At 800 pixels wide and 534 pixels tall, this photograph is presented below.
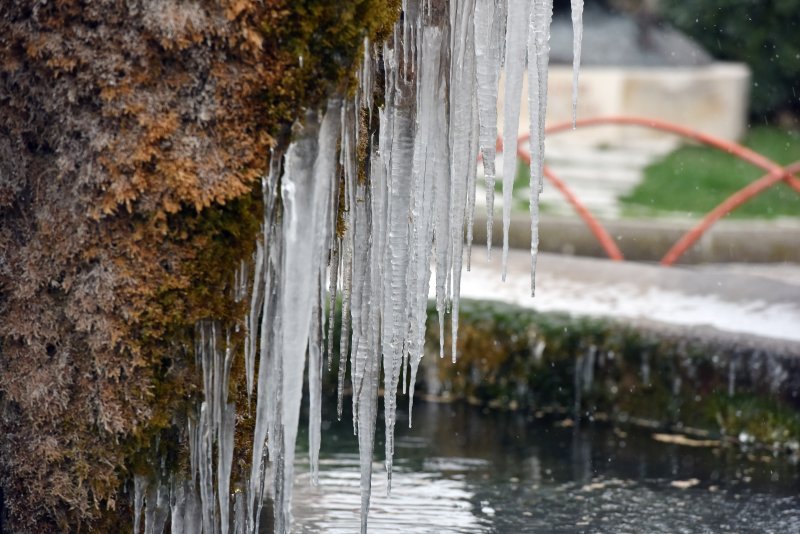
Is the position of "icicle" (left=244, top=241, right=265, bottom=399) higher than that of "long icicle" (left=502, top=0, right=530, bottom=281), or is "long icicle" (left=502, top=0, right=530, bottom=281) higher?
"long icicle" (left=502, top=0, right=530, bottom=281)

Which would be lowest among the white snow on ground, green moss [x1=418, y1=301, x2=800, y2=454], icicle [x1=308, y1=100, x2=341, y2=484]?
green moss [x1=418, y1=301, x2=800, y2=454]

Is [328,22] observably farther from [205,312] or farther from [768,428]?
[768,428]

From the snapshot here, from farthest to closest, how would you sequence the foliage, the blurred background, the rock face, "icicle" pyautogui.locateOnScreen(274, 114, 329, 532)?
the foliage → the blurred background → "icicle" pyautogui.locateOnScreen(274, 114, 329, 532) → the rock face

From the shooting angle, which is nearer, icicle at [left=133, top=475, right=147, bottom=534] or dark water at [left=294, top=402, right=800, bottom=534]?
icicle at [left=133, top=475, right=147, bottom=534]

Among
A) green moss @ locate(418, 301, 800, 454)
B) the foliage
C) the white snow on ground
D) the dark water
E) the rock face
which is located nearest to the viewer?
the rock face

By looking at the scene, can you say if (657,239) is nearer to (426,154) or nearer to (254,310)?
(426,154)

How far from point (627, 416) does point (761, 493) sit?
1244 mm

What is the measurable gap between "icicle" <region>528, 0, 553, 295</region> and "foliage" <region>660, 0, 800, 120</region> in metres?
16.7

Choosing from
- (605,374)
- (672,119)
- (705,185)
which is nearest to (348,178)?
(605,374)

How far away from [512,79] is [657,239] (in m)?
7.72

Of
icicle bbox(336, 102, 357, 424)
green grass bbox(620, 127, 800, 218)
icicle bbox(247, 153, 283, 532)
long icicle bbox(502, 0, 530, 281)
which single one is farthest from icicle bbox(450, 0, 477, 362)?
green grass bbox(620, 127, 800, 218)

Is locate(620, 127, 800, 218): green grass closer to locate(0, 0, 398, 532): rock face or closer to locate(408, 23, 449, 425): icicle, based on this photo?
locate(408, 23, 449, 425): icicle

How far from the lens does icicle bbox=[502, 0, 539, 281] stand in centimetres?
362

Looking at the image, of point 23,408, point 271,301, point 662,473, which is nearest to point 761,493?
point 662,473
